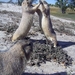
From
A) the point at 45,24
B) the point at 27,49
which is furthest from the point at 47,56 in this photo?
the point at 27,49

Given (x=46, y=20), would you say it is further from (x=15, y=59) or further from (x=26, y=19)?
(x=15, y=59)

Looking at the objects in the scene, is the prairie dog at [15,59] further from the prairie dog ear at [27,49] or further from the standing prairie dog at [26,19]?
the standing prairie dog at [26,19]

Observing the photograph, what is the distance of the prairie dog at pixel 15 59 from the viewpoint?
4.99 m

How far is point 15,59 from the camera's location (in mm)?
5082

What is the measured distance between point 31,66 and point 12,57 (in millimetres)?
3120

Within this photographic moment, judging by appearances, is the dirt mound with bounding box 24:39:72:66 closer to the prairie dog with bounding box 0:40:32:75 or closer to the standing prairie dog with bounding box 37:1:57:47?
the standing prairie dog with bounding box 37:1:57:47

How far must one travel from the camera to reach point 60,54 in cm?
937

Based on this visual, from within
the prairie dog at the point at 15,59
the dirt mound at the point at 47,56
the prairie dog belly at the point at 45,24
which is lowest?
the dirt mound at the point at 47,56

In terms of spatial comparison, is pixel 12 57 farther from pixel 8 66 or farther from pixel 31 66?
pixel 31 66

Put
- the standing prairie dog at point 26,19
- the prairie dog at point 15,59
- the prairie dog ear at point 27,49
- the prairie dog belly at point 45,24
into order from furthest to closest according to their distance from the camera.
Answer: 1. the prairie dog belly at point 45,24
2. the standing prairie dog at point 26,19
3. the prairie dog ear at point 27,49
4. the prairie dog at point 15,59

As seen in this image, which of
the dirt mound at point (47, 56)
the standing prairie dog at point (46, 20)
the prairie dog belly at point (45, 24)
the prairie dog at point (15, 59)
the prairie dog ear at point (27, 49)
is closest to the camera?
the prairie dog at point (15, 59)

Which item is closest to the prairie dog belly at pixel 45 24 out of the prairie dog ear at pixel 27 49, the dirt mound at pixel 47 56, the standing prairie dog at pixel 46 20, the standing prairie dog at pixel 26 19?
the standing prairie dog at pixel 46 20

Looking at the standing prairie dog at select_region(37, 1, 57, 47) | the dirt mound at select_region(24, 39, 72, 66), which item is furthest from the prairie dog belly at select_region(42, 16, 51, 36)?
the dirt mound at select_region(24, 39, 72, 66)

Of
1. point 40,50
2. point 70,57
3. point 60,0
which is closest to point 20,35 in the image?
point 40,50
